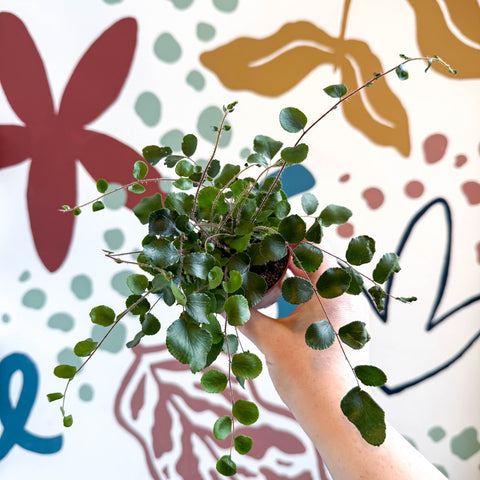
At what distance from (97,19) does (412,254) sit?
1.08 metres

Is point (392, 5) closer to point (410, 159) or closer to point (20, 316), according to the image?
point (410, 159)

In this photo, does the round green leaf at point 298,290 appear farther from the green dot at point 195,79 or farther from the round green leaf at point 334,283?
the green dot at point 195,79

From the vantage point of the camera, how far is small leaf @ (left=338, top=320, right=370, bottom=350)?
1.54ft

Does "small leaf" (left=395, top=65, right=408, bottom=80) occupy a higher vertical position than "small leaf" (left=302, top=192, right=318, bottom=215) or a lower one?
higher

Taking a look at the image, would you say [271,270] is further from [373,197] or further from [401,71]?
[373,197]

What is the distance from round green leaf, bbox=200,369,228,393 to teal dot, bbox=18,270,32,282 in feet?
2.94

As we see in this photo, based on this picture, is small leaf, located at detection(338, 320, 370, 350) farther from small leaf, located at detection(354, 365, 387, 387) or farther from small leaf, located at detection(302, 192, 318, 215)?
small leaf, located at detection(302, 192, 318, 215)

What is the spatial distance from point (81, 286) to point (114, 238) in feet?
0.54

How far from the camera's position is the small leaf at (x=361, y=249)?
0.51m

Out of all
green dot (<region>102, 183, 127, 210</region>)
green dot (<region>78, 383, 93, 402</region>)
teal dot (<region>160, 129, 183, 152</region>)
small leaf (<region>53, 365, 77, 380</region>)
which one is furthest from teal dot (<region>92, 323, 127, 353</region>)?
small leaf (<region>53, 365, 77, 380</region>)

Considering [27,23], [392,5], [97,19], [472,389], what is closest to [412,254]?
[472,389]

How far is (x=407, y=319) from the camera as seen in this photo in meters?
1.17

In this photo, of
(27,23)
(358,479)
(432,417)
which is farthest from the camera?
(432,417)

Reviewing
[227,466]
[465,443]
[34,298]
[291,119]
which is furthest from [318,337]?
[465,443]
